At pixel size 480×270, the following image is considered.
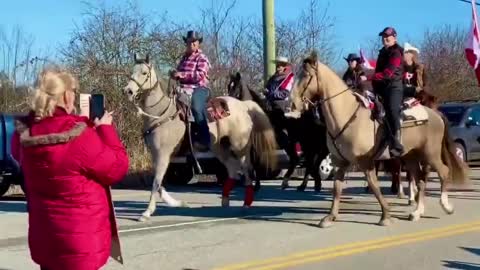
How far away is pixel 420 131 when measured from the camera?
479 inches

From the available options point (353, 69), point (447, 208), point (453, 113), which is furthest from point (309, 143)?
point (453, 113)

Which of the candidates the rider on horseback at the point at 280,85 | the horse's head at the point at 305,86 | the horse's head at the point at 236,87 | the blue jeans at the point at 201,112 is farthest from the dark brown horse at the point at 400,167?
the blue jeans at the point at 201,112

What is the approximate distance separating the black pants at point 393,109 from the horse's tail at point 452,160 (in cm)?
171

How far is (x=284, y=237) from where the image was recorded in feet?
34.0

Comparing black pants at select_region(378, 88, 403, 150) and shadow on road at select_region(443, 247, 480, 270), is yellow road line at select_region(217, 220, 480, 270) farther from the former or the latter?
black pants at select_region(378, 88, 403, 150)

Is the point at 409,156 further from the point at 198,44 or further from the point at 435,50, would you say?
the point at 435,50

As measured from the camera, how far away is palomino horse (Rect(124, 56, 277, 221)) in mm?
12188

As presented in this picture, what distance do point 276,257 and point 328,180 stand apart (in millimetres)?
10228

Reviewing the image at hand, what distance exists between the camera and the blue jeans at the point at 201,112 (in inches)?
504

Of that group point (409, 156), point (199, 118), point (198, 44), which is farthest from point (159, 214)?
point (409, 156)

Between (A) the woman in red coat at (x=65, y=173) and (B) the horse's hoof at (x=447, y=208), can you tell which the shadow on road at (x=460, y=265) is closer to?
(B) the horse's hoof at (x=447, y=208)

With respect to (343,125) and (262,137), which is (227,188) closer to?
(262,137)

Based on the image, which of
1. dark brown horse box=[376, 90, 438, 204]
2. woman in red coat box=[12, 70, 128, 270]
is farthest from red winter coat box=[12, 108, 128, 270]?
dark brown horse box=[376, 90, 438, 204]

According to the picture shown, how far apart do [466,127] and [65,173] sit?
1974 cm
